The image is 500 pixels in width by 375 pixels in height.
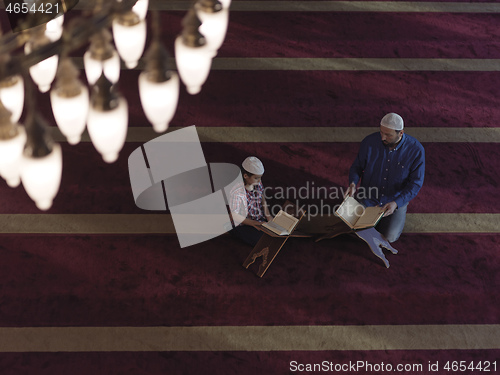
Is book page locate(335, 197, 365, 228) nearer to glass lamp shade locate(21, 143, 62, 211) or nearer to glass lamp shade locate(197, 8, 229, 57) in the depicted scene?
glass lamp shade locate(197, 8, 229, 57)

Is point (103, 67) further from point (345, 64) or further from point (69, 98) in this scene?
point (345, 64)

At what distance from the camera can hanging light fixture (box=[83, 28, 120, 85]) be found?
2254 mm

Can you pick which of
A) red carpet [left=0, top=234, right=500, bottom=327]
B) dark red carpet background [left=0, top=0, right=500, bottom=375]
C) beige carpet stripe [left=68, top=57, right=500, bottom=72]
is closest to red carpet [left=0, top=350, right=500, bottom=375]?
dark red carpet background [left=0, top=0, right=500, bottom=375]

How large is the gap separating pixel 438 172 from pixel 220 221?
2.32m

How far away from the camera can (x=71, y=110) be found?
202 cm

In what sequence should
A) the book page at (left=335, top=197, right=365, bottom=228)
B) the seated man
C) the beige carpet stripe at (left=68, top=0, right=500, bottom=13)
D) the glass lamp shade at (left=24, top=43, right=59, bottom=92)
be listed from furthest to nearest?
the beige carpet stripe at (left=68, top=0, right=500, bottom=13) → the book page at (left=335, top=197, right=365, bottom=228) → the seated man → the glass lamp shade at (left=24, top=43, right=59, bottom=92)

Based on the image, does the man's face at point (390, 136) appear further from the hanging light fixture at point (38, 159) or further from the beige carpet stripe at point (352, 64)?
the hanging light fixture at point (38, 159)

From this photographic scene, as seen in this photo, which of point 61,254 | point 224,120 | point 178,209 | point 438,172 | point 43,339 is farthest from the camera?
point 224,120

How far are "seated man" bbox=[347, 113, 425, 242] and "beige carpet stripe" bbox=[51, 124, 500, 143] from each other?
1.19 meters

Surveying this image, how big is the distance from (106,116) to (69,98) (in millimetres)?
136

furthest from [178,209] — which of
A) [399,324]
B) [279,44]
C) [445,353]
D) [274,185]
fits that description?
[279,44]

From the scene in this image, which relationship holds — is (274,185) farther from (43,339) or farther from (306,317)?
(43,339)

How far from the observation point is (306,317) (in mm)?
4648

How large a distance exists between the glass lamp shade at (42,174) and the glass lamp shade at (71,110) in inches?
4.8
